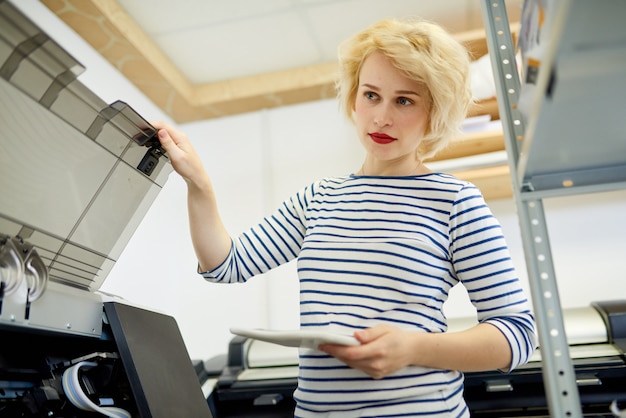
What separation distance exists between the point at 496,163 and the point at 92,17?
149 cm

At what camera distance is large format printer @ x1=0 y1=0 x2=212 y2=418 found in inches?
27.6

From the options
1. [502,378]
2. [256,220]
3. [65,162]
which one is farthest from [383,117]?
[256,220]

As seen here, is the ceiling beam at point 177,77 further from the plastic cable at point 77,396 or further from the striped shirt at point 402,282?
the plastic cable at point 77,396

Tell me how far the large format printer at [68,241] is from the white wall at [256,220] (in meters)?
1.13

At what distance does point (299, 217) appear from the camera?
108cm

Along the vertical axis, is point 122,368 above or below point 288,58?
below

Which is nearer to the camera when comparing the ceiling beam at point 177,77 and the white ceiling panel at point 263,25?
the ceiling beam at point 177,77

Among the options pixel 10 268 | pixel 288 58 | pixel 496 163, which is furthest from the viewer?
pixel 288 58

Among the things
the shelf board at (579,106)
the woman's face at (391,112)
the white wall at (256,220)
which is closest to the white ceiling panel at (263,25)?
the white wall at (256,220)

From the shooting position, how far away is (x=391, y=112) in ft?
3.20

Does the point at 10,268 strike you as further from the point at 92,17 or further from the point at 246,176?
the point at 246,176

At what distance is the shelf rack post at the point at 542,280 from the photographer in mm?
733

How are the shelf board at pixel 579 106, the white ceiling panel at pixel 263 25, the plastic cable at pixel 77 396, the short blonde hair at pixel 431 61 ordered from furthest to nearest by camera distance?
the white ceiling panel at pixel 263 25 → the short blonde hair at pixel 431 61 → the plastic cable at pixel 77 396 → the shelf board at pixel 579 106

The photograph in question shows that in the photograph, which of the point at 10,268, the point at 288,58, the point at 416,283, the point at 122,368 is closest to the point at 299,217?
the point at 416,283
